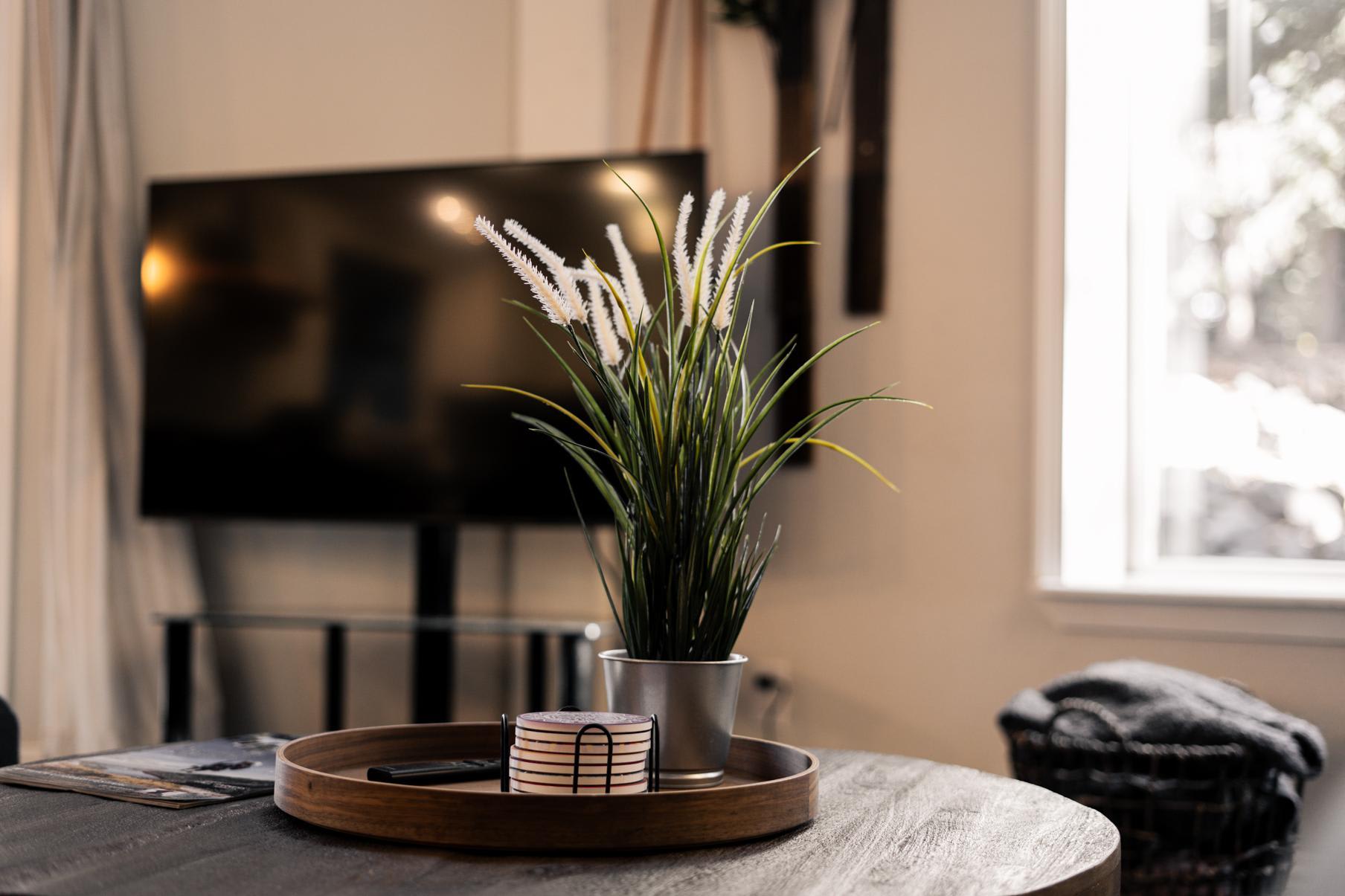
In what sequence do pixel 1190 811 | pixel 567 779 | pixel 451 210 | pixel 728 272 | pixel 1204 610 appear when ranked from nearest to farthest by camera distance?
1. pixel 567 779
2. pixel 728 272
3. pixel 1190 811
4. pixel 1204 610
5. pixel 451 210

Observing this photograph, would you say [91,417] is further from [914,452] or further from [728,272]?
[728,272]

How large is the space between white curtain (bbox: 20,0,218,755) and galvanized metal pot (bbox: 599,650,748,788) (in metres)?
2.19

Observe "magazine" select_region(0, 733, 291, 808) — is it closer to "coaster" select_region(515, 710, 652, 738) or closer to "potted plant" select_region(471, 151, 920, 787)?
"coaster" select_region(515, 710, 652, 738)

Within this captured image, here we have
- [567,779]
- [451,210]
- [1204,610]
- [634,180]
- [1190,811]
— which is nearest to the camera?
[567,779]

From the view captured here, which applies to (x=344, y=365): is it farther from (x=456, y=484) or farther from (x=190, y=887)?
(x=190, y=887)

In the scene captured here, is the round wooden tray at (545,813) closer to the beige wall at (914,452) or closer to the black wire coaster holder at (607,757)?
the black wire coaster holder at (607,757)

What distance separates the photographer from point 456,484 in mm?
2709

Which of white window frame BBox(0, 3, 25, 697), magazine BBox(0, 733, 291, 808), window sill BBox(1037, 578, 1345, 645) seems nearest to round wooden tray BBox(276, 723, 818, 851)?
magazine BBox(0, 733, 291, 808)

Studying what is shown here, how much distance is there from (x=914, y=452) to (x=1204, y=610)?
64 centimetres

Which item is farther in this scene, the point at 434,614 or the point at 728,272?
the point at 434,614

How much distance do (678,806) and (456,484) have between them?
186 cm

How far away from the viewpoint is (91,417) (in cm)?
292

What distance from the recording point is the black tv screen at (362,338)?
2656 mm

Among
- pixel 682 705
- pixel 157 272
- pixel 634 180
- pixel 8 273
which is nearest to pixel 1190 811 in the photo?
pixel 682 705
